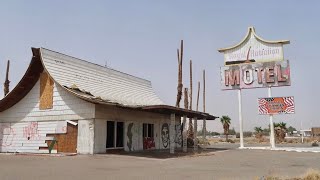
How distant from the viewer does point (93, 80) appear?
1037 inches

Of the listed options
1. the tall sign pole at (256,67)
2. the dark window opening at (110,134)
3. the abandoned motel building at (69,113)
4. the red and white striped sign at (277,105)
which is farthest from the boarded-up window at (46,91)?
the red and white striped sign at (277,105)

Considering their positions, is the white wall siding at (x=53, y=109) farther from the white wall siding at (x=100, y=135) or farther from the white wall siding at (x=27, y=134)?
the white wall siding at (x=100, y=135)

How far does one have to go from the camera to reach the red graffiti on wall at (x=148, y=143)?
2685cm

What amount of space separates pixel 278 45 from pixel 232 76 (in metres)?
4.76

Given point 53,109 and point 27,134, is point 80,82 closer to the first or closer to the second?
point 53,109

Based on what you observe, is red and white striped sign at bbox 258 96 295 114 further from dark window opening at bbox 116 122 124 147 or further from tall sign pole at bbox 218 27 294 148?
dark window opening at bbox 116 122 124 147

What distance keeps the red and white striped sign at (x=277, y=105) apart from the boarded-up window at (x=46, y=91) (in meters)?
17.9

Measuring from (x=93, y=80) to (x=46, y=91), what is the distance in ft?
12.4

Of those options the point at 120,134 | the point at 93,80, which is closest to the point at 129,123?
the point at 120,134

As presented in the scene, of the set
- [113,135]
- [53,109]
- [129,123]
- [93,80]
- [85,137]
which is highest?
[93,80]

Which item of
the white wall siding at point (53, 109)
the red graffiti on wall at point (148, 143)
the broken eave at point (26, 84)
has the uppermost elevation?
the broken eave at point (26, 84)

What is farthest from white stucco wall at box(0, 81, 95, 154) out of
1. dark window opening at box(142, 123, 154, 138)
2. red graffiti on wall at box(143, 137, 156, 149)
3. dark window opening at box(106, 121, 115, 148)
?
dark window opening at box(142, 123, 154, 138)

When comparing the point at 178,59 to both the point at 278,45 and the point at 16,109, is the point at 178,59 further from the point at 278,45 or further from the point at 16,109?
the point at 16,109

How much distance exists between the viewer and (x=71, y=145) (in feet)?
73.2
